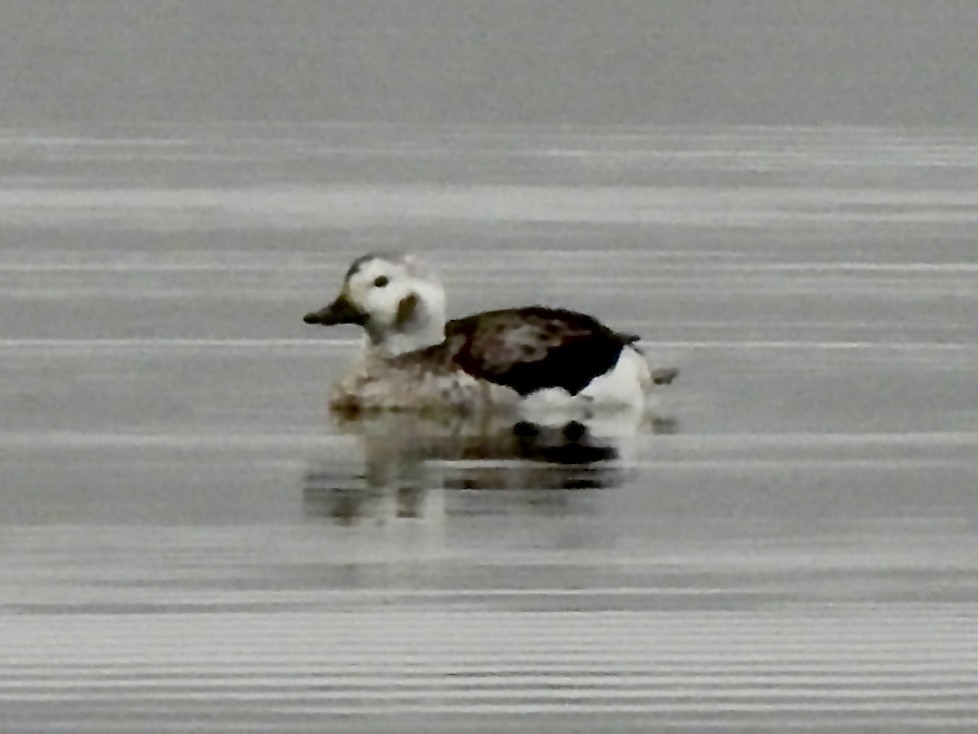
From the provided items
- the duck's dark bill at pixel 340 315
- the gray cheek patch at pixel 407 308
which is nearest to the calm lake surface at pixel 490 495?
the duck's dark bill at pixel 340 315

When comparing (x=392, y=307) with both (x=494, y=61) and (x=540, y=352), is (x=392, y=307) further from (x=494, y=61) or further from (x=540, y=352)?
(x=494, y=61)

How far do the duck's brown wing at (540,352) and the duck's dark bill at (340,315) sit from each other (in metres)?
0.49

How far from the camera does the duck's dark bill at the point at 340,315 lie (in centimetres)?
1628

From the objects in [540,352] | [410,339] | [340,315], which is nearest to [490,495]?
[540,352]

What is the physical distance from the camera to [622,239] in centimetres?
2330

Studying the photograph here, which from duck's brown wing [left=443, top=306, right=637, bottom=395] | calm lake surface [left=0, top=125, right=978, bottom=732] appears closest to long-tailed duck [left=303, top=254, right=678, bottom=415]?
duck's brown wing [left=443, top=306, right=637, bottom=395]

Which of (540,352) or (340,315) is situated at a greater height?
(340,315)

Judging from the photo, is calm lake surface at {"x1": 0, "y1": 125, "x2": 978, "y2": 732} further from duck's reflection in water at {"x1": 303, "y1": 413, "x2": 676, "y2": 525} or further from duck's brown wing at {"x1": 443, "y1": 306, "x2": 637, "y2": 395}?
duck's brown wing at {"x1": 443, "y1": 306, "x2": 637, "y2": 395}

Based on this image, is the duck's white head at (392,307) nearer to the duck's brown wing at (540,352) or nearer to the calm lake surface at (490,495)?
the duck's brown wing at (540,352)

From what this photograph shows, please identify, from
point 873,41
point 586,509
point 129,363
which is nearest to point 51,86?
point 873,41

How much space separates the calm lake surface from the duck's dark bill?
0.35 metres

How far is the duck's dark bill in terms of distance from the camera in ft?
53.4

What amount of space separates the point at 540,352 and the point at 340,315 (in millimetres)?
991

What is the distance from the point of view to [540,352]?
15797mm
